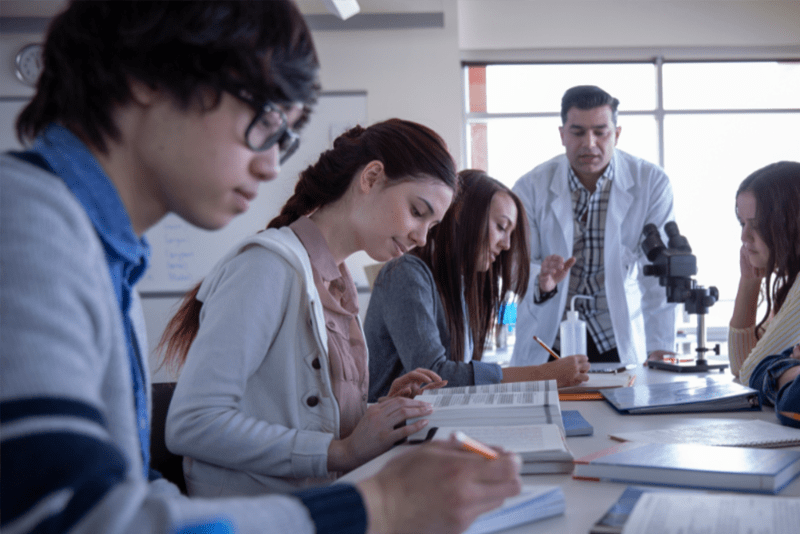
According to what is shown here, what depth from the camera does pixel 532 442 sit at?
0.97 metres

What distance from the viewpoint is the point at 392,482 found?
59 centimetres

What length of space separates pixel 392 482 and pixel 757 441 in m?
0.72

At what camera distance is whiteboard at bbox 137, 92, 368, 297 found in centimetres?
405

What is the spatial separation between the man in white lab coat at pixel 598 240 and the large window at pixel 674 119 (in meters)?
1.39

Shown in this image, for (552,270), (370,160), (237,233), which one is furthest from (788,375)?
(237,233)

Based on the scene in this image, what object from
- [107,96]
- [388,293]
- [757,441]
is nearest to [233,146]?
[107,96]

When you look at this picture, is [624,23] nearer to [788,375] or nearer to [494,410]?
[788,375]

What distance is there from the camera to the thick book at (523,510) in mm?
704

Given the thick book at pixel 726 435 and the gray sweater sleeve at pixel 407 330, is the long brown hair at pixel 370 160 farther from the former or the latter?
the thick book at pixel 726 435

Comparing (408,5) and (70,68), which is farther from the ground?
(408,5)

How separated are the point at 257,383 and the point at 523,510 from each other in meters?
0.60

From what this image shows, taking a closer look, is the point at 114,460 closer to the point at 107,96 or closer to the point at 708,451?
the point at 107,96

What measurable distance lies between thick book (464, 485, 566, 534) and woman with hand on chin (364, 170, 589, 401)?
0.92 metres

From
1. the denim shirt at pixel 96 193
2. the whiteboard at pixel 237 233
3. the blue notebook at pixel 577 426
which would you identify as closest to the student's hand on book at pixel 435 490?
the denim shirt at pixel 96 193
